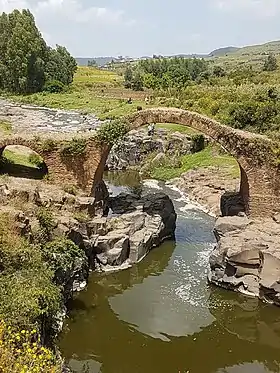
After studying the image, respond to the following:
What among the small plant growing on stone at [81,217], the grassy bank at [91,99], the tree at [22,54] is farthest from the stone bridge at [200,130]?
the tree at [22,54]

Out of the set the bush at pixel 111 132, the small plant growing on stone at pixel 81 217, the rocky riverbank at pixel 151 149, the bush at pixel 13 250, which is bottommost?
the rocky riverbank at pixel 151 149

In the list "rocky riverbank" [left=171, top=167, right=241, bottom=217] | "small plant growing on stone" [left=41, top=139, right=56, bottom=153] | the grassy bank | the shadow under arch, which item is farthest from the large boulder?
the grassy bank

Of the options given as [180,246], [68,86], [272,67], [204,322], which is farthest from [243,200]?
[272,67]

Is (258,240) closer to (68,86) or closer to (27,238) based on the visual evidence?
(27,238)

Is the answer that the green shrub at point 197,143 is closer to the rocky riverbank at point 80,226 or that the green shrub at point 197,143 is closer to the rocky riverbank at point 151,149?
the rocky riverbank at point 151,149

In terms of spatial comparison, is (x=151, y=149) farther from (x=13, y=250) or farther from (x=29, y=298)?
(x=29, y=298)

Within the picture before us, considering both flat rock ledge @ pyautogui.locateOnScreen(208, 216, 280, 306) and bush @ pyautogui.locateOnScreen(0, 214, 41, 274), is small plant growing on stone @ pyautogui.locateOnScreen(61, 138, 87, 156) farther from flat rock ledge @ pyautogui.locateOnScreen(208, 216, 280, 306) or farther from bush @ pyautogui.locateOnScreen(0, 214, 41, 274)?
bush @ pyautogui.locateOnScreen(0, 214, 41, 274)

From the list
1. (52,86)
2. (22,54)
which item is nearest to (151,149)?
(22,54)
